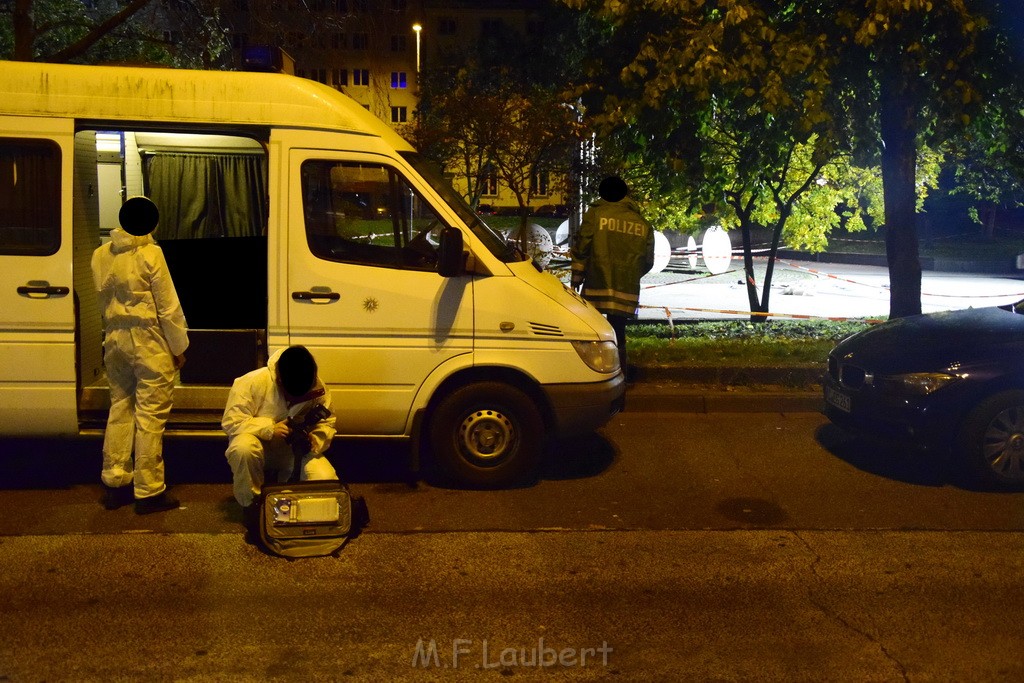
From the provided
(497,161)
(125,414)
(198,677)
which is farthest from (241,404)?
(497,161)

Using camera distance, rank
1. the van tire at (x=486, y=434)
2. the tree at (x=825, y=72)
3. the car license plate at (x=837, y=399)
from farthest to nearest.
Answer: the tree at (x=825, y=72)
the car license plate at (x=837, y=399)
the van tire at (x=486, y=434)

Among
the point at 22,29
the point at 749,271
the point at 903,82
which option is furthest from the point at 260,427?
the point at 749,271

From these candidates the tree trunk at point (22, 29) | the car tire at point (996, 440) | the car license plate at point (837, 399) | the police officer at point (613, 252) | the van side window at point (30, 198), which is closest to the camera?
the van side window at point (30, 198)

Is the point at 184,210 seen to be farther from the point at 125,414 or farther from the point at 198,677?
the point at 198,677

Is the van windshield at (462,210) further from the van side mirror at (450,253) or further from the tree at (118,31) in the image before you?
the tree at (118,31)

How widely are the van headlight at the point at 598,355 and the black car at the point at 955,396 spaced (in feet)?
6.07

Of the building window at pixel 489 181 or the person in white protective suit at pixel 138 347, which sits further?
the building window at pixel 489 181

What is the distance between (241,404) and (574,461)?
9.21ft

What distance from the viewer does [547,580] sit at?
5.25 m

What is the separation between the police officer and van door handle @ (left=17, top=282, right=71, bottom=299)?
3.98 metres

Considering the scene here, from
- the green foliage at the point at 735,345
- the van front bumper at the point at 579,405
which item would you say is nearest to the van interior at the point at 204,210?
the van front bumper at the point at 579,405

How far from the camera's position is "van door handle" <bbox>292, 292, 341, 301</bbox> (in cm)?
643

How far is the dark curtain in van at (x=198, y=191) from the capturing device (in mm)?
8125

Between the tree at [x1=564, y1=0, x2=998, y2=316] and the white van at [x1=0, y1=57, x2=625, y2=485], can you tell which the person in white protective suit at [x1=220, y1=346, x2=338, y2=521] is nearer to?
the white van at [x1=0, y1=57, x2=625, y2=485]
